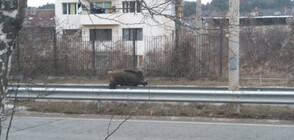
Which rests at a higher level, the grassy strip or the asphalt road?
the grassy strip

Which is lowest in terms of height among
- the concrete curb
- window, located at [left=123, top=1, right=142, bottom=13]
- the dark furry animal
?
the concrete curb

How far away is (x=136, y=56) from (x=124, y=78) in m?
6.79

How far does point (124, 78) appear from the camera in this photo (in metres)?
12.0

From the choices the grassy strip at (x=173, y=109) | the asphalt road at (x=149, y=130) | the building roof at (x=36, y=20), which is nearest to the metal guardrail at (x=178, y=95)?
the grassy strip at (x=173, y=109)

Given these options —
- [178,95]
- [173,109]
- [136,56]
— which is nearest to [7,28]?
[178,95]

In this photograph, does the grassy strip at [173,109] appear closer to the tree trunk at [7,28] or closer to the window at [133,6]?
the window at [133,6]

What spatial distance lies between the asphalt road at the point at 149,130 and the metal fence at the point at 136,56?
29.1 feet

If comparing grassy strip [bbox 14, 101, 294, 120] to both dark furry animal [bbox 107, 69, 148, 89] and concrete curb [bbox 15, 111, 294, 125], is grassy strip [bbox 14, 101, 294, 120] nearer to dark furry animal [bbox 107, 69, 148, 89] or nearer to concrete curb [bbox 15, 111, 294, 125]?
concrete curb [bbox 15, 111, 294, 125]

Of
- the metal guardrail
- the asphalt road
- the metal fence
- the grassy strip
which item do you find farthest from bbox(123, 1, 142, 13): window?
the metal fence

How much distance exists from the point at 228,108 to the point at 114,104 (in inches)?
112

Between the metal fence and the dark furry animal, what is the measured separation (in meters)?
Answer: 5.52

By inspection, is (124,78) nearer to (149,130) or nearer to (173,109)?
(173,109)

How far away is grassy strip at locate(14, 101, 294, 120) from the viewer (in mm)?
9539

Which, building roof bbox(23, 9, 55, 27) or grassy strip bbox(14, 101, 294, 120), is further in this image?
grassy strip bbox(14, 101, 294, 120)
